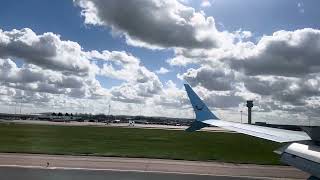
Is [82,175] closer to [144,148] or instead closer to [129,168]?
[129,168]

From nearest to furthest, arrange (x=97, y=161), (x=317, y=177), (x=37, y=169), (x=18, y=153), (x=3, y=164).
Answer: (x=317, y=177)
(x=37, y=169)
(x=3, y=164)
(x=97, y=161)
(x=18, y=153)

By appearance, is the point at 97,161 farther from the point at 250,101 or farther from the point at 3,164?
the point at 250,101

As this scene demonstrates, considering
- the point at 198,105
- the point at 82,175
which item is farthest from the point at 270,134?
the point at 82,175

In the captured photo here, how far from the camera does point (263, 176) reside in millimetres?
24672

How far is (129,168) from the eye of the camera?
83.6 ft

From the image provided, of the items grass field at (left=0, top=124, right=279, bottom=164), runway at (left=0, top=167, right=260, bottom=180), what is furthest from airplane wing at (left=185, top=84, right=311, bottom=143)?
grass field at (left=0, top=124, right=279, bottom=164)

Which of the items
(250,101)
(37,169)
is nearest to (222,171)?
(37,169)

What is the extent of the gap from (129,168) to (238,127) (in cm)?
814

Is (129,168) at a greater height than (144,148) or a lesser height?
lesser

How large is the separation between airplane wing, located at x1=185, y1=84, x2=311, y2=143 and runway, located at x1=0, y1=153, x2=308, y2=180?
3123mm

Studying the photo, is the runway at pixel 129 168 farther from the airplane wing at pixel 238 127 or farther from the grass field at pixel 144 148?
the grass field at pixel 144 148

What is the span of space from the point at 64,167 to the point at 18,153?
820 centimetres

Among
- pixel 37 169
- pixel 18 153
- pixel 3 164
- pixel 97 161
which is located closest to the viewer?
pixel 37 169

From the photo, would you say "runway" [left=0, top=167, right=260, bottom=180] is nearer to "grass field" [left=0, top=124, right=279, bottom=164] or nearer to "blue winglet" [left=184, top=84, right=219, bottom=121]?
"blue winglet" [left=184, top=84, right=219, bottom=121]
